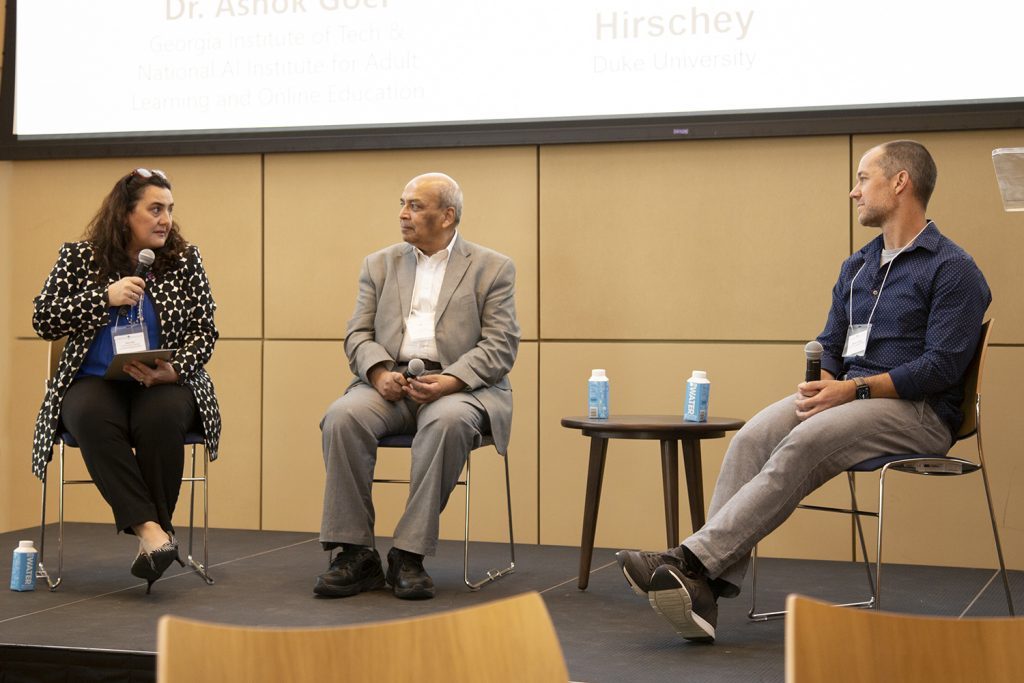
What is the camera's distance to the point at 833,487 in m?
4.14

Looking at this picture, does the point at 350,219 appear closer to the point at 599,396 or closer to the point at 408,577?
the point at 599,396

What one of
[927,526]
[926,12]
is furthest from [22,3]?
[927,526]

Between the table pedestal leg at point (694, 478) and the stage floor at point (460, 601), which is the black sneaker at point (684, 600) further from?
the table pedestal leg at point (694, 478)

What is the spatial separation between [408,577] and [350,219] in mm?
1757

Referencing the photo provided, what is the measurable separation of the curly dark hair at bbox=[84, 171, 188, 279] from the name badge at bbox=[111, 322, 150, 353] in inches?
6.9

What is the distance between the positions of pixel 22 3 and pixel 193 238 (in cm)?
125

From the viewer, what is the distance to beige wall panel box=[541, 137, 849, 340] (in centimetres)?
415

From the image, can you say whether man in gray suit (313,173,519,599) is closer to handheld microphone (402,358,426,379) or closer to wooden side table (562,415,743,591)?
handheld microphone (402,358,426,379)

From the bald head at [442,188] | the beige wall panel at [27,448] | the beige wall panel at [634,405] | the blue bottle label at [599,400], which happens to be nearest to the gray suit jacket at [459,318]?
the bald head at [442,188]

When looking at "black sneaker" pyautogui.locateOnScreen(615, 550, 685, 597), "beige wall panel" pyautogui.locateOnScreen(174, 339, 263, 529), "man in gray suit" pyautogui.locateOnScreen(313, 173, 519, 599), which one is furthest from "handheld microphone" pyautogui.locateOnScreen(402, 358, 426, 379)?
"beige wall panel" pyautogui.locateOnScreen(174, 339, 263, 529)

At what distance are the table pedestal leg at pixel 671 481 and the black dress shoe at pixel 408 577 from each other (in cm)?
72

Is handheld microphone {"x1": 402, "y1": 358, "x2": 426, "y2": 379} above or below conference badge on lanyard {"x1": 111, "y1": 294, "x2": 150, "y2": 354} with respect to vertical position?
below

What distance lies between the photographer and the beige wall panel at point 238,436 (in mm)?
4695

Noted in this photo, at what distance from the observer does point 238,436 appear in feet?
15.5
